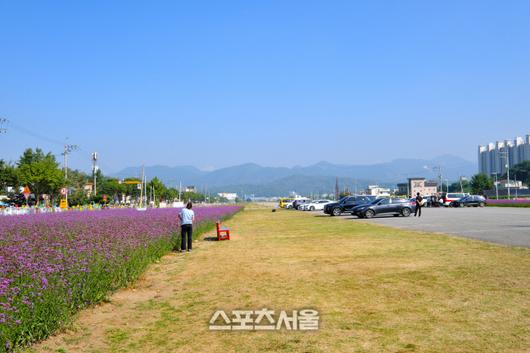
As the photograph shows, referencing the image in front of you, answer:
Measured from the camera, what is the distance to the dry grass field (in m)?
5.99

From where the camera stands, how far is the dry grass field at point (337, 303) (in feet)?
19.7

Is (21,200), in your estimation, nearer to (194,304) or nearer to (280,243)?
(280,243)

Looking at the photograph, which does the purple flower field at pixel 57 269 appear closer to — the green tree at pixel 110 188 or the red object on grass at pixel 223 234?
the red object on grass at pixel 223 234

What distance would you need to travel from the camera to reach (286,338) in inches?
245

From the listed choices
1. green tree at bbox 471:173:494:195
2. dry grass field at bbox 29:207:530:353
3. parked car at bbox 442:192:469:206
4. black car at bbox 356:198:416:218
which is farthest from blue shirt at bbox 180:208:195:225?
green tree at bbox 471:173:494:195

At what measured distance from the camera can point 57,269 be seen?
7.26 metres

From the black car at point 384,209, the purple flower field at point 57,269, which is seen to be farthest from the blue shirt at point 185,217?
the black car at point 384,209

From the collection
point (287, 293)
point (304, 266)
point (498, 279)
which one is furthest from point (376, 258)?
point (287, 293)

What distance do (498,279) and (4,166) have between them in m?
69.2

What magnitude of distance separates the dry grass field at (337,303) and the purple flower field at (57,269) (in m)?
0.31

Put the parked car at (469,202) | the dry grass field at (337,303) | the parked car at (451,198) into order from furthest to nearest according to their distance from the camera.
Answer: the parked car at (451,198) < the parked car at (469,202) < the dry grass field at (337,303)

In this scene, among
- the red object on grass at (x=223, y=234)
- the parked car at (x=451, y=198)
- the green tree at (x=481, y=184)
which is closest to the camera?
the red object on grass at (x=223, y=234)

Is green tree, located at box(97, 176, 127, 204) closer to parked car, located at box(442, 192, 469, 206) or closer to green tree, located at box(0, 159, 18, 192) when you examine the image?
green tree, located at box(0, 159, 18, 192)

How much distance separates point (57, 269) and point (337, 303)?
168 inches
